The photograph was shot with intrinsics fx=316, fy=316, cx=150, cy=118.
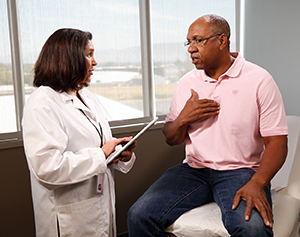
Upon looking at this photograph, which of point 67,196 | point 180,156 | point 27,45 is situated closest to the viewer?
point 67,196

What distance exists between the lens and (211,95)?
1.63 m

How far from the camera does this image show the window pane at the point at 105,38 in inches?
80.7

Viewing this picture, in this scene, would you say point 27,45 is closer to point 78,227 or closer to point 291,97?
point 78,227

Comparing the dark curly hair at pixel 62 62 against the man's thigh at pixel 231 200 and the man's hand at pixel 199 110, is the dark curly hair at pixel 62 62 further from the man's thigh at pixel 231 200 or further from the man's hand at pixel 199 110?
the man's thigh at pixel 231 200

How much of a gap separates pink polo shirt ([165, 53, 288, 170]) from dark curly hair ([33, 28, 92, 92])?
2.16ft

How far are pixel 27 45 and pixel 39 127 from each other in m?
1.00

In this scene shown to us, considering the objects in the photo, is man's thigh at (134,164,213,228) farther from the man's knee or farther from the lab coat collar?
the lab coat collar

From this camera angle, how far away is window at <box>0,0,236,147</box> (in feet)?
6.59

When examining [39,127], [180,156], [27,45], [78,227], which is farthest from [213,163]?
[27,45]

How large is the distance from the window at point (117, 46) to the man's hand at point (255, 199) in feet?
4.04

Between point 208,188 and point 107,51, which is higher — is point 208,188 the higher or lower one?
the lower one

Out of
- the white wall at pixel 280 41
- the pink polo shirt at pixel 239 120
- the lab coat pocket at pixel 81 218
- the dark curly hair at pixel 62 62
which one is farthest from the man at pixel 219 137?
the white wall at pixel 280 41

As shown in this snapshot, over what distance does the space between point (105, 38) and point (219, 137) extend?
1193mm

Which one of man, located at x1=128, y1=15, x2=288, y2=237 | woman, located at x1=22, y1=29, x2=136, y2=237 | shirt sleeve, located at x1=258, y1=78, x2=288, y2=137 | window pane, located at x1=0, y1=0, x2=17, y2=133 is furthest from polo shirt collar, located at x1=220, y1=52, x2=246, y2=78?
window pane, located at x1=0, y1=0, x2=17, y2=133
